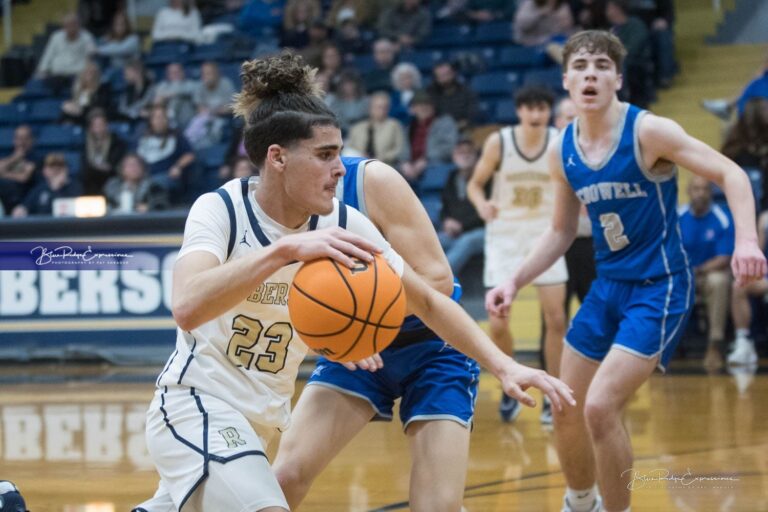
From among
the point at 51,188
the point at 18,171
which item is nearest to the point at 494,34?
the point at 51,188

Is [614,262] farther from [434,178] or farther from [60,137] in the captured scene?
[60,137]

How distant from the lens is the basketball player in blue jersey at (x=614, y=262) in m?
4.40

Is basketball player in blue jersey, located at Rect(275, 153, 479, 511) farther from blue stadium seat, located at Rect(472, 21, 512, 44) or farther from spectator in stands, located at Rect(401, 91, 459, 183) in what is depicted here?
blue stadium seat, located at Rect(472, 21, 512, 44)

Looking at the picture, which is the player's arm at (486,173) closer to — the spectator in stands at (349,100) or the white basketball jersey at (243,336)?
the spectator in stands at (349,100)

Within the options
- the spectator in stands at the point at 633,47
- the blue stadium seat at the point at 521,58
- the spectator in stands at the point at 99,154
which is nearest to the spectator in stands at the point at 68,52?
the spectator in stands at the point at 99,154

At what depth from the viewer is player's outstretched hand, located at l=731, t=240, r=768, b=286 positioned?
4102 mm

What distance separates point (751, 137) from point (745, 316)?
1.67 meters

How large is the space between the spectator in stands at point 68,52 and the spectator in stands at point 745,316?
831cm

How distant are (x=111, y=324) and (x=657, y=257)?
5948mm

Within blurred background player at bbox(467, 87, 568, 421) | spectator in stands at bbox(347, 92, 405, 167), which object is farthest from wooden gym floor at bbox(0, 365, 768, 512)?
spectator in stands at bbox(347, 92, 405, 167)

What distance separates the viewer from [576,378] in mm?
4664

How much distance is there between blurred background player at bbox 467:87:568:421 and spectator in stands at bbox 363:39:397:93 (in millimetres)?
4551

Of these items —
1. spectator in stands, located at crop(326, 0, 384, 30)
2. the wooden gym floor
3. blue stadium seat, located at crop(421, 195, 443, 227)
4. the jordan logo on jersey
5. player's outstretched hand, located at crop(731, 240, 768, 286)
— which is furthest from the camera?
spectator in stands, located at crop(326, 0, 384, 30)

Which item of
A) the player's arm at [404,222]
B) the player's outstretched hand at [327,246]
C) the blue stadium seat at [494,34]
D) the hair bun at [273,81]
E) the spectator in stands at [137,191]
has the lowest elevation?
the spectator in stands at [137,191]
